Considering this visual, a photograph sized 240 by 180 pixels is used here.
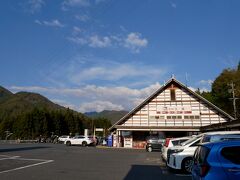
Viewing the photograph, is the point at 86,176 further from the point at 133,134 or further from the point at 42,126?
the point at 42,126

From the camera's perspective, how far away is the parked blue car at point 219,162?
6.29 metres

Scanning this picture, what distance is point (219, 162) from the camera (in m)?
6.42

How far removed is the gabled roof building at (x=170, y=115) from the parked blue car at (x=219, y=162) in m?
36.8

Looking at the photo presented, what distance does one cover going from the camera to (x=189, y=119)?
142ft

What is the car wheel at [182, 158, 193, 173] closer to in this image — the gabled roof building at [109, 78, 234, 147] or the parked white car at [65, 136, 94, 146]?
the gabled roof building at [109, 78, 234, 147]

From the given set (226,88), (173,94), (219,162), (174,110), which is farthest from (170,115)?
(219,162)

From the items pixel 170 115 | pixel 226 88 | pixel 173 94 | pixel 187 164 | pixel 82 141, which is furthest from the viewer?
pixel 226 88

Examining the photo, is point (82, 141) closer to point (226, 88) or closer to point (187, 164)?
point (226, 88)

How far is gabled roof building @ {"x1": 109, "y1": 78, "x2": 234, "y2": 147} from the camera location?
43062 mm

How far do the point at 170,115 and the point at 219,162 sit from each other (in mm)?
37722

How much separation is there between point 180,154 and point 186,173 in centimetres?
90

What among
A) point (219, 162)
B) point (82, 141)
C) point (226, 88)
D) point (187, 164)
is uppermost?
point (226, 88)

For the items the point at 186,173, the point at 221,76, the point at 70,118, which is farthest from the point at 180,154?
the point at 70,118

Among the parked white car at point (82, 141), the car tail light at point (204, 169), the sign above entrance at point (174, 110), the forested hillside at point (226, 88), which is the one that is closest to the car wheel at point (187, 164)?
the car tail light at point (204, 169)
